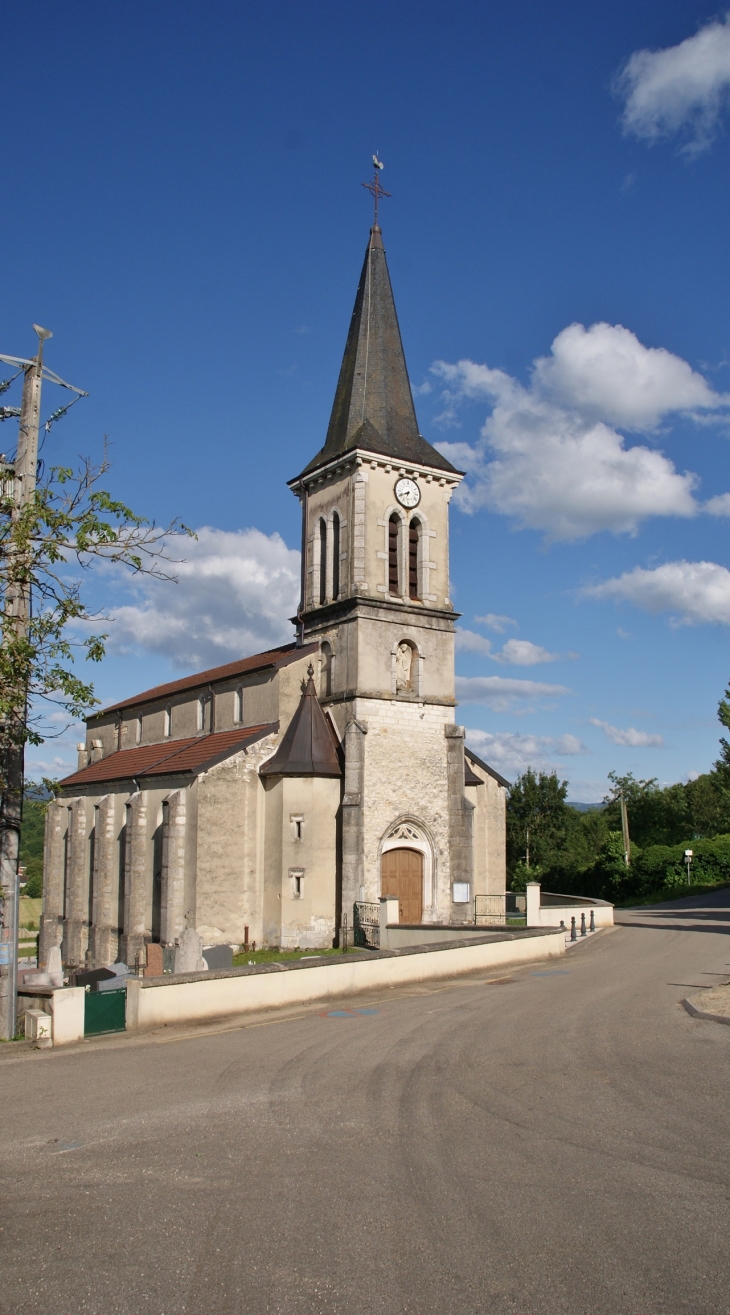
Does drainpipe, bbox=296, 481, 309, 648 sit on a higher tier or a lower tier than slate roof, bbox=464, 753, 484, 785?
higher

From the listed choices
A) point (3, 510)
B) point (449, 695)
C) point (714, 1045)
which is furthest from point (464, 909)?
point (3, 510)

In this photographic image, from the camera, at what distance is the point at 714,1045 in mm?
11523

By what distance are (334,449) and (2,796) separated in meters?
19.5

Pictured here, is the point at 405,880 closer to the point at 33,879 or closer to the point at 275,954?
the point at 275,954

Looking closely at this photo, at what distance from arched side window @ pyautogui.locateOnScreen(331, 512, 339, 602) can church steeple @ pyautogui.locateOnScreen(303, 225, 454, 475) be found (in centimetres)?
193

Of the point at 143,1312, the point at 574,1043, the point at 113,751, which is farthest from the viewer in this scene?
the point at 113,751

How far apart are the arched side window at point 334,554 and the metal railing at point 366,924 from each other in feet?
31.1

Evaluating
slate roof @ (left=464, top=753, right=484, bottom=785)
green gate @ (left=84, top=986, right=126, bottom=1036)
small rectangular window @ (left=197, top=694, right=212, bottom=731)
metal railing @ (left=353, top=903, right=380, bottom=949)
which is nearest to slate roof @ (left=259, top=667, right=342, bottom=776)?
metal railing @ (left=353, top=903, right=380, bottom=949)

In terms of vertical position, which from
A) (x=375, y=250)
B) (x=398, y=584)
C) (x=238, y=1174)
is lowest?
(x=238, y=1174)

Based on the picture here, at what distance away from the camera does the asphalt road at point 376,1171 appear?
214 inches

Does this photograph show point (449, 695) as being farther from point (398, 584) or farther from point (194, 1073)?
point (194, 1073)

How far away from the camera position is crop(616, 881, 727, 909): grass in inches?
1793

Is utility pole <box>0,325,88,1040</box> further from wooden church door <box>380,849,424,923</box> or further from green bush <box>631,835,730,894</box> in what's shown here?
green bush <box>631,835,730,894</box>

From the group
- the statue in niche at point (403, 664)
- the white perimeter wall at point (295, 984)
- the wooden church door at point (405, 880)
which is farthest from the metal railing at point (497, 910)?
the white perimeter wall at point (295, 984)
